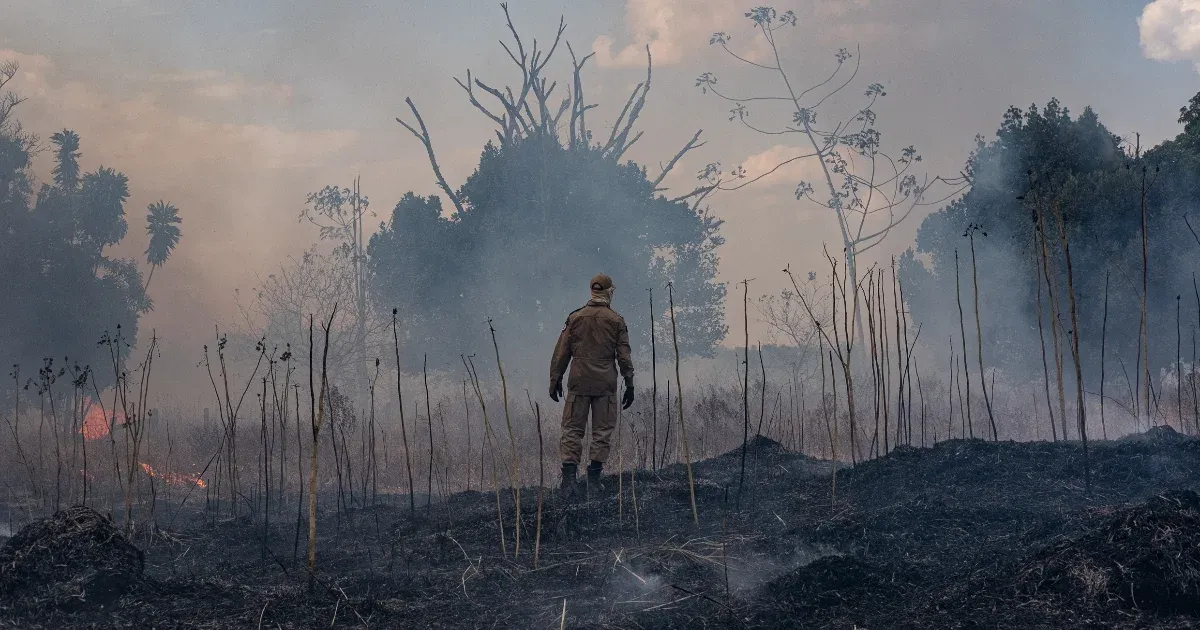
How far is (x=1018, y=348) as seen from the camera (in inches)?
592

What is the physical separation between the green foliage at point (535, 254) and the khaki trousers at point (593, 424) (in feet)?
43.3

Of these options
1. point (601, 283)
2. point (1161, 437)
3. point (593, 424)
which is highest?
point (601, 283)

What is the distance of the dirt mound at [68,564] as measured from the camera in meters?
4.82

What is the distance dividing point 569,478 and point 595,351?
116 centimetres

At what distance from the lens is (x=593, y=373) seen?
8039 millimetres

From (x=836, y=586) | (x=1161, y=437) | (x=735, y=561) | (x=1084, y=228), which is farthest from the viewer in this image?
(x=1084, y=228)

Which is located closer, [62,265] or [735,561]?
[735,561]

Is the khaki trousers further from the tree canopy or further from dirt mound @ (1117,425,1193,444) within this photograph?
the tree canopy

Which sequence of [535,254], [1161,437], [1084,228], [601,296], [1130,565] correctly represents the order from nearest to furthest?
[1130,565] < [1161,437] < [601,296] < [1084,228] < [535,254]

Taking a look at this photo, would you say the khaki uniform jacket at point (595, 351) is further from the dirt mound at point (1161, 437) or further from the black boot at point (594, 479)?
the dirt mound at point (1161, 437)

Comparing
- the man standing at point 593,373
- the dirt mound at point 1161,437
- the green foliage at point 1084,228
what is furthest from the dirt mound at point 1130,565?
the green foliage at point 1084,228

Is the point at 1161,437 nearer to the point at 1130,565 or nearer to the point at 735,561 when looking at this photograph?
the point at 1130,565

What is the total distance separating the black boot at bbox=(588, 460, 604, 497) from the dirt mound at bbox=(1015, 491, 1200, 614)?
13.2 feet

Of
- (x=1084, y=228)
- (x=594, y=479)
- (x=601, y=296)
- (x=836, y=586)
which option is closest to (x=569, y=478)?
(x=594, y=479)
